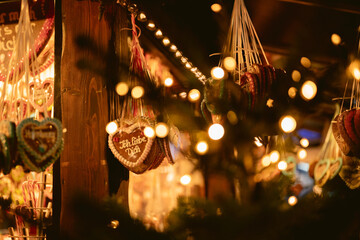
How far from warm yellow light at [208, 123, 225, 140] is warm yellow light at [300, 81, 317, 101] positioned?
326 mm

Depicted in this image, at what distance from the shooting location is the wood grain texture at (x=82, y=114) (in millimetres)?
2162

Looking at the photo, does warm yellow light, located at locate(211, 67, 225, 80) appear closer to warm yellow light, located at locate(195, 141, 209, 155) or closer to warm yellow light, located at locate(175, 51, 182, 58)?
warm yellow light, located at locate(195, 141, 209, 155)

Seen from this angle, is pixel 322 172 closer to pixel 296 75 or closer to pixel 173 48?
pixel 296 75

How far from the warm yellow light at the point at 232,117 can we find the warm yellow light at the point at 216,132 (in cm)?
4

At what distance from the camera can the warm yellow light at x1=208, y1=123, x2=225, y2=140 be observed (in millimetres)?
1314

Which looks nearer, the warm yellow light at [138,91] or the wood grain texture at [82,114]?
the warm yellow light at [138,91]

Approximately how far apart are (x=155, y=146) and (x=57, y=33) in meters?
0.96

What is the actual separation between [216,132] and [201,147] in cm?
8

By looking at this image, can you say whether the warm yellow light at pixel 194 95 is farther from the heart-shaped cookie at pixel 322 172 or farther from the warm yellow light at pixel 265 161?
the heart-shaped cookie at pixel 322 172

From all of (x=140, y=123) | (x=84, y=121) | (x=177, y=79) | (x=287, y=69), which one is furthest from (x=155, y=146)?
(x=177, y=79)

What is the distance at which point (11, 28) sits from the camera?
2.76m

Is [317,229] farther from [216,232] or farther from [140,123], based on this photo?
[140,123]

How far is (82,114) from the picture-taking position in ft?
7.27

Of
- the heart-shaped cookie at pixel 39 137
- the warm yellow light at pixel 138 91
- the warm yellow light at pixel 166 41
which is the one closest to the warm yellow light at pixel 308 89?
the warm yellow light at pixel 138 91
